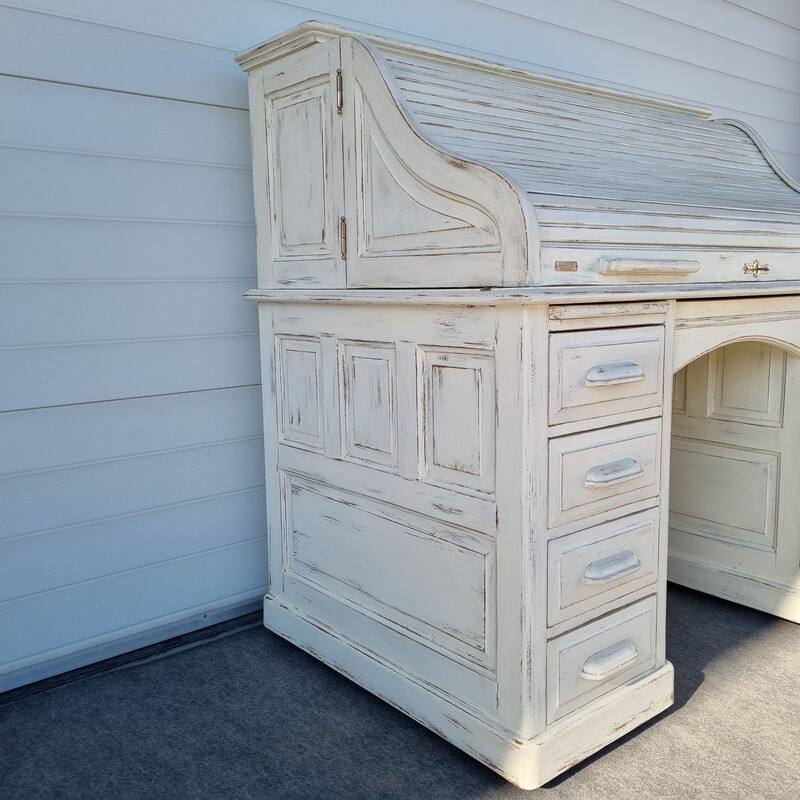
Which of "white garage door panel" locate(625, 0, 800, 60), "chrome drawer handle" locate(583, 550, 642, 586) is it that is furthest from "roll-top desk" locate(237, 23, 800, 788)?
"white garage door panel" locate(625, 0, 800, 60)

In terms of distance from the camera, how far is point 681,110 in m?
2.75

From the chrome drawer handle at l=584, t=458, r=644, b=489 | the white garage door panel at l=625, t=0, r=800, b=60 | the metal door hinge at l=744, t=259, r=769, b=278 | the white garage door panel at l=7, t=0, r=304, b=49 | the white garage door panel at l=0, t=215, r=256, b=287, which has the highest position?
the white garage door panel at l=625, t=0, r=800, b=60

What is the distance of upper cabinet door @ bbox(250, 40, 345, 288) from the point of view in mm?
1990

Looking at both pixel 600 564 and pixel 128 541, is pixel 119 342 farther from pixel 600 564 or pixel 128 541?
pixel 600 564

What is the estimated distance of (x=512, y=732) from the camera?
5.64 feet

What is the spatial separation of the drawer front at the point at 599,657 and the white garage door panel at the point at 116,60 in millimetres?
1708

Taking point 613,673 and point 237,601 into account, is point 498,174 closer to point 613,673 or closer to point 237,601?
point 613,673

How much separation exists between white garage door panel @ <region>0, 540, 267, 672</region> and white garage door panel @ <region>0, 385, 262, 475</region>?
35cm

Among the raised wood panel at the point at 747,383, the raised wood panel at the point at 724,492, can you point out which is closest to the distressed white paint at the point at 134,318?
the raised wood panel at the point at 747,383

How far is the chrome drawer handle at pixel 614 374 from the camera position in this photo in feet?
5.51

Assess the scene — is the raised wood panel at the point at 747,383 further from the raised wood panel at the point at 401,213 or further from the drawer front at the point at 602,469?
the raised wood panel at the point at 401,213

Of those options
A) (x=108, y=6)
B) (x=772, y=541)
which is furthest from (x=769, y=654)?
(x=108, y=6)

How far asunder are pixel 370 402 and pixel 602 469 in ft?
1.89

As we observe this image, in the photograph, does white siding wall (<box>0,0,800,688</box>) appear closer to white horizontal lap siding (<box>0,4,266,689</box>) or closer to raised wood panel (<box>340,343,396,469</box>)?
white horizontal lap siding (<box>0,4,266,689</box>)
